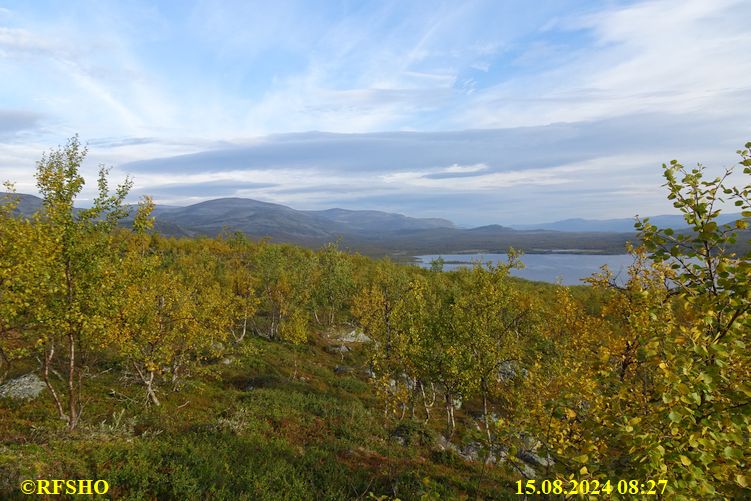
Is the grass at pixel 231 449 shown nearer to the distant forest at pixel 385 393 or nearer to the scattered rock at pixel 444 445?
the distant forest at pixel 385 393

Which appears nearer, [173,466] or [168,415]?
[173,466]

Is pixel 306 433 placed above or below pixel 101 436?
below

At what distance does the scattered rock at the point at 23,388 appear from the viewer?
22703 mm

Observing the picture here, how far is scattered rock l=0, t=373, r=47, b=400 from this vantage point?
74.5 ft

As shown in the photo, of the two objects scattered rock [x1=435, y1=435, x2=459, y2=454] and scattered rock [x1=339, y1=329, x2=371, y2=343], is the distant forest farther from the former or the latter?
scattered rock [x1=339, y1=329, x2=371, y2=343]

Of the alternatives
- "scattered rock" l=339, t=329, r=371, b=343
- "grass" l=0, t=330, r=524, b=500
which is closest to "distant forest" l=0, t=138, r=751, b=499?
"grass" l=0, t=330, r=524, b=500

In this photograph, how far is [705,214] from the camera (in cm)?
590

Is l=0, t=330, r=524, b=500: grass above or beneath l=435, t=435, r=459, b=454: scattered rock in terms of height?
above

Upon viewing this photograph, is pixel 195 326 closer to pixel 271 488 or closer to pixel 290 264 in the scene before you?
pixel 271 488

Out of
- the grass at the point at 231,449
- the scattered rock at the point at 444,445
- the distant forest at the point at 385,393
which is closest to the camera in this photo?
the distant forest at the point at 385,393

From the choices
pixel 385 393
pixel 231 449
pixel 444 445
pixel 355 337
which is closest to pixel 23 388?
pixel 231 449

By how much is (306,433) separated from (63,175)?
18.5m

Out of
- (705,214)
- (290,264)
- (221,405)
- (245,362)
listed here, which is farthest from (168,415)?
(290,264)

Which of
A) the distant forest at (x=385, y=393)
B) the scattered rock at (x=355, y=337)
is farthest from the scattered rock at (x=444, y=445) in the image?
the scattered rock at (x=355, y=337)
